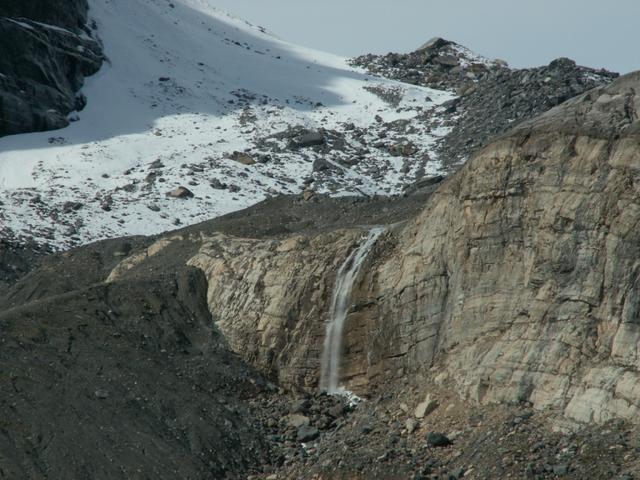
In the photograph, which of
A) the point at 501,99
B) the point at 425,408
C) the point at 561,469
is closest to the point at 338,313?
the point at 425,408

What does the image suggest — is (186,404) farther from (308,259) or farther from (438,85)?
(438,85)

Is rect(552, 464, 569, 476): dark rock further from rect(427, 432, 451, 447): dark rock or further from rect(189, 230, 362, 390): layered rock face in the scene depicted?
rect(189, 230, 362, 390): layered rock face

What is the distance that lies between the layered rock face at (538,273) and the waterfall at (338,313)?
1.14m

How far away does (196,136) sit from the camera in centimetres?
6419

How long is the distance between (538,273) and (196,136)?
125 ft

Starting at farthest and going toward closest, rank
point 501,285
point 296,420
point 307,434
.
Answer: point 296,420
point 307,434
point 501,285

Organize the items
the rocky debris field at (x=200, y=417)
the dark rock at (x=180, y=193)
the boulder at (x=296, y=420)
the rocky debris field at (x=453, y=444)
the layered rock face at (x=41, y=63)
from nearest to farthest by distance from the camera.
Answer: the rocky debris field at (x=453, y=444)
the rocky debris field at (x=200, y=417)
the boulder at (x=296, y=420)
the dark rock at (x=180, y=193)
the layered rock face at (x=41, y=63)

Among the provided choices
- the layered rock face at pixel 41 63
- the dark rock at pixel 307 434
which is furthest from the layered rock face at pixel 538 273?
the layered rock face at pixel 41 63

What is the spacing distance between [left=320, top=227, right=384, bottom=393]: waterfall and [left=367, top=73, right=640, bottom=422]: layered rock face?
3.74 feet

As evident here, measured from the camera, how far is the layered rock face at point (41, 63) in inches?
2501

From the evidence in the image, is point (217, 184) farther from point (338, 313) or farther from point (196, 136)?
point (338, 313)

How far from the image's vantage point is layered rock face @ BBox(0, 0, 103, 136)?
63531 mm

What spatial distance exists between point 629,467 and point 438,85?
170ft

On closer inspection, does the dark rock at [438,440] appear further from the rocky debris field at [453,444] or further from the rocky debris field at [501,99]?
the rocky debris field at [501,99]
